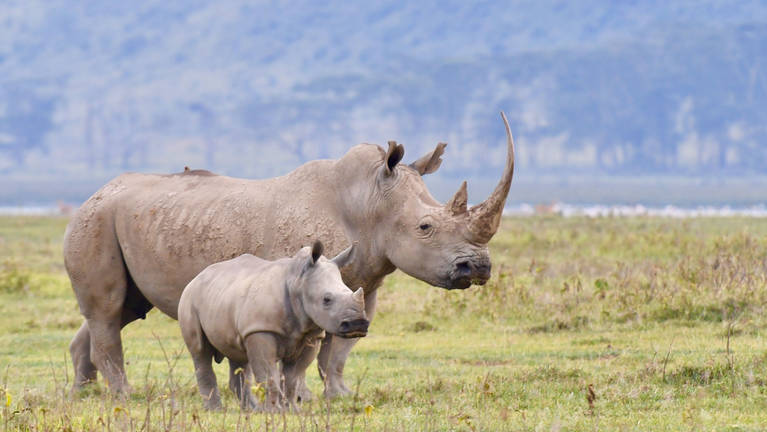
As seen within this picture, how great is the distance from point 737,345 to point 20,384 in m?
6.27

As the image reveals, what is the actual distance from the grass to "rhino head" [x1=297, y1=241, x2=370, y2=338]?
2.08 feet

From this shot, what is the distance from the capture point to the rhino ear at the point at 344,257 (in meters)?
9.44

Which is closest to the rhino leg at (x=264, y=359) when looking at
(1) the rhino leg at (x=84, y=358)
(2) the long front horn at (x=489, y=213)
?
(2) the long front horn at (x=489, y=213)

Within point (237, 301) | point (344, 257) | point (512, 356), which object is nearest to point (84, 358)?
point (237, 301)

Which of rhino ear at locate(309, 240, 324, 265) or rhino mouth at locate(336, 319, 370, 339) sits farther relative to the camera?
rhino ear at locate(309, 240, 324, 265)

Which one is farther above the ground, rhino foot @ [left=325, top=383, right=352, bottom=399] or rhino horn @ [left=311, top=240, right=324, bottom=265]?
rhino horn @ [left=311, top=240, right=324, bottom=265]

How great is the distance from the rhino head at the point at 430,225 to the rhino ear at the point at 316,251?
105 centimetres

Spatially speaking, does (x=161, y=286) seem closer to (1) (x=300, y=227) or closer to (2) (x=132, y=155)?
(1) (x=300, y=227)

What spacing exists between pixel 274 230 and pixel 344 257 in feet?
3.56

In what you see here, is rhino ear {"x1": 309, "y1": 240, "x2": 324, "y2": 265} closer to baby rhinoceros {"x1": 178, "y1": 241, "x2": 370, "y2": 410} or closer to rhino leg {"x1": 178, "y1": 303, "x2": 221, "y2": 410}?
baby rhinoceros {"x1": 178, "y1": 241, "x2": 370, "y2": 410}

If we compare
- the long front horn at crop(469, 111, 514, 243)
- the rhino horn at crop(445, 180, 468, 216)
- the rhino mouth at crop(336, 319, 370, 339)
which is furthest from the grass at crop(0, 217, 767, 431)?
the rhino horn at crop(445, 180, 468, 216)

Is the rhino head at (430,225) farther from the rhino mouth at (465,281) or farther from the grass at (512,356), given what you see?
the grass at (512,356)

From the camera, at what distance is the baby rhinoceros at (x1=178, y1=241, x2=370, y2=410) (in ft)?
29.2

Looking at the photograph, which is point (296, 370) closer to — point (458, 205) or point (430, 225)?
point (430, 225)
